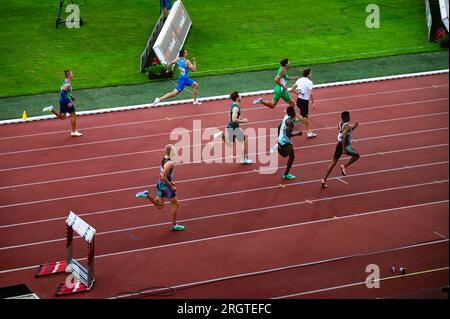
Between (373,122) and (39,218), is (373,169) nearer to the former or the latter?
(373,122)

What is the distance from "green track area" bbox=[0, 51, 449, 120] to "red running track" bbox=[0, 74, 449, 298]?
3.37 ft

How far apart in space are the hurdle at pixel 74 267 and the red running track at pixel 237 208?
21 centimetres

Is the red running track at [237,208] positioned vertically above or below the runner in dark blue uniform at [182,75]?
below

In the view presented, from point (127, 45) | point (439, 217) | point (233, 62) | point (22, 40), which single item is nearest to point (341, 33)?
point (233, 62)

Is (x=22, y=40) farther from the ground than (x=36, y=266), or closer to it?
farther from the ground

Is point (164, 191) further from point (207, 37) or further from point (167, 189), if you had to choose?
point (207, 37)

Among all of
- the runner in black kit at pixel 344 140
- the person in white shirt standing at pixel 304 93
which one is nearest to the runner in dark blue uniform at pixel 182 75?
the person in white shirt standing at pixel 304 93

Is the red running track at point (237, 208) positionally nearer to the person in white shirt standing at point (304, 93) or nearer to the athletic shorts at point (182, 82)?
the person in white shirt standing at point (304, 93)

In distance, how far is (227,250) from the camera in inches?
560

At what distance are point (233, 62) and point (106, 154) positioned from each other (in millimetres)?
7769

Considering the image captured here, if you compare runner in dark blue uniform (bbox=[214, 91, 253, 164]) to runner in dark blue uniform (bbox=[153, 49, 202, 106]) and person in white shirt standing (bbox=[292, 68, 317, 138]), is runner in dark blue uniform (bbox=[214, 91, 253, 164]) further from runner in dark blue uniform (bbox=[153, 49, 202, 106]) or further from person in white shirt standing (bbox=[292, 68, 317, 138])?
runner in dark blue uniform (bbox=[153, 49, 202, 106])

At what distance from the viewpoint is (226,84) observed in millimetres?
23672

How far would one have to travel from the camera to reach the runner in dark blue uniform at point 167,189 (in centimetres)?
1413

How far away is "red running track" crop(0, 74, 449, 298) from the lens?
13.2 meters
